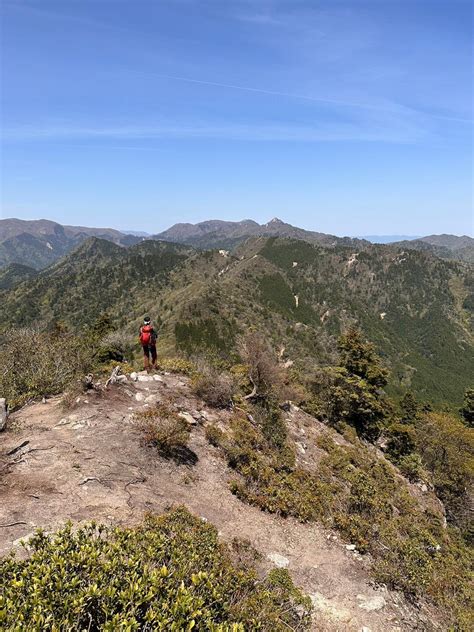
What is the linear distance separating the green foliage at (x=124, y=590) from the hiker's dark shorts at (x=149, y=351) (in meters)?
12.5

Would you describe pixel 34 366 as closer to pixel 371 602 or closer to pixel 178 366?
pixel 178 366

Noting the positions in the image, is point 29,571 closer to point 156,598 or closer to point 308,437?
point 156,598

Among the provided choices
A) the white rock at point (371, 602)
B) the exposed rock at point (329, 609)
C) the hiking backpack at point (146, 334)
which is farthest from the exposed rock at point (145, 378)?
the white rock at point (371, 602)

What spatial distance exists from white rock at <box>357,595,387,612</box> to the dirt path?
0.03 m

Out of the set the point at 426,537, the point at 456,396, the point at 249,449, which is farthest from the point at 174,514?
the point at 456,396

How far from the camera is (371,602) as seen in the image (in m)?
9.75

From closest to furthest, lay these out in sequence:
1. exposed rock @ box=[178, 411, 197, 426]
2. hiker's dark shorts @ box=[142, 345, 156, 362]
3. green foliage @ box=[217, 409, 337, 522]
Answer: green foliage @ box=[217, 409, 337, 522], exposed rock @ box=[178, 411, 197, 426], hiker's dark shorts @ box=[142, 345, 156, 362]

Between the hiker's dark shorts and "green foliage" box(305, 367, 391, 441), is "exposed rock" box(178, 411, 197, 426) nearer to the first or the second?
the hiker's dark shorts

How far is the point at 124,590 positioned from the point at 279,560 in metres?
7.23

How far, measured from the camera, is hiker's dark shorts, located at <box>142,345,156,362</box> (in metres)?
19.2

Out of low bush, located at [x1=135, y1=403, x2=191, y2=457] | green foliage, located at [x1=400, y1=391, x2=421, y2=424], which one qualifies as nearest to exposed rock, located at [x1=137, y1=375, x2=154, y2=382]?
low bush, located at [x1=135, y1=403, x2=191, y2=457]

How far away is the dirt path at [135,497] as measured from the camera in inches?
364

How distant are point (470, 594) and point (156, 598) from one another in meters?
10.4

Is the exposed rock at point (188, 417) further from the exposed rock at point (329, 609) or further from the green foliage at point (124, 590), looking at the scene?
the green foliage at point (124, 590)
